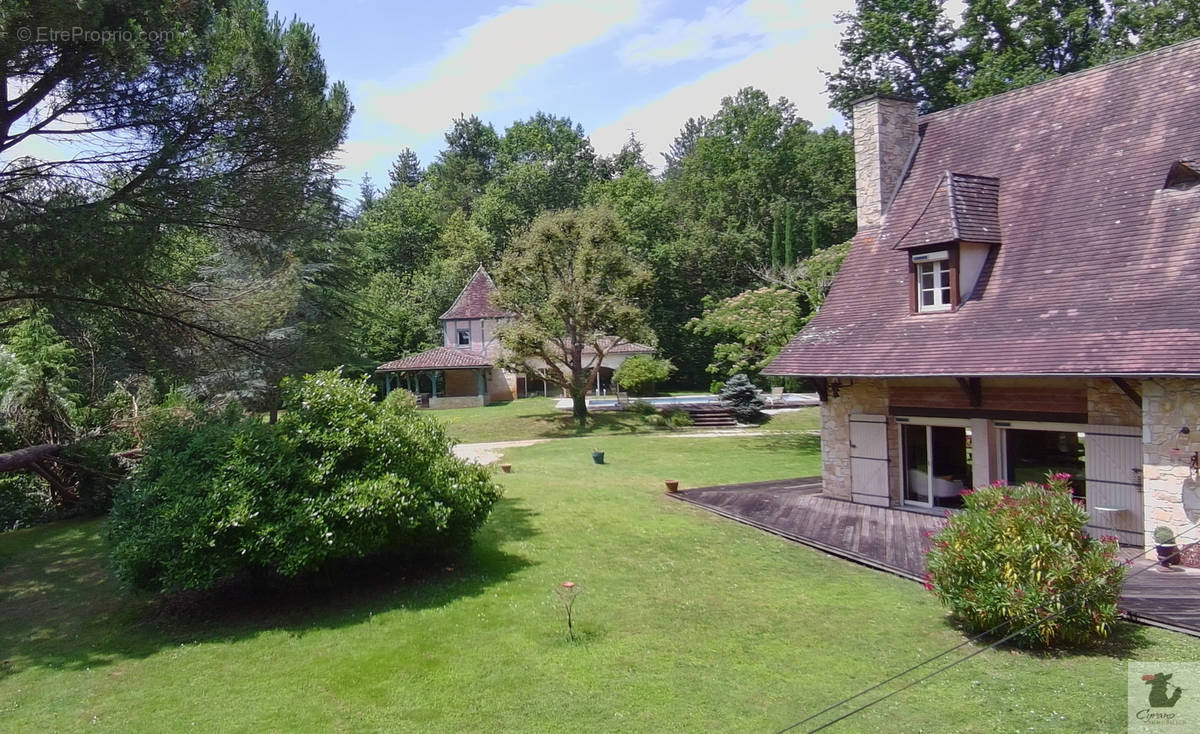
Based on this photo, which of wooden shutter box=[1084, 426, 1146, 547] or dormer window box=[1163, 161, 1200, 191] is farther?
dormer window box=[1163, 161, 1200, 191]

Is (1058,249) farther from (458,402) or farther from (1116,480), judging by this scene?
(458,402)

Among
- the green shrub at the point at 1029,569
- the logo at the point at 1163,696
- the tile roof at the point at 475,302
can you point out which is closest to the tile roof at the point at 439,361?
the tile roof at the point at 475,302

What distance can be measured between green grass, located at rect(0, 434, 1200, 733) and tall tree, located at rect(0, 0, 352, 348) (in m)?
4.85

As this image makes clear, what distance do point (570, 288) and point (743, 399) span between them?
8.86 meters

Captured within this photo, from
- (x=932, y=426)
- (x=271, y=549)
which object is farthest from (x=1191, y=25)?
(x=271, y=549)

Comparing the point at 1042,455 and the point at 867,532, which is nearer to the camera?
the point at 1042,455

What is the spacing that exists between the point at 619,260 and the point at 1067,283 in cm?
2077

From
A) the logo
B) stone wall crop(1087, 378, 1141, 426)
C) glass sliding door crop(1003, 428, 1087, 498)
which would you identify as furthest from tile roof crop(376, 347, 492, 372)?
the logo

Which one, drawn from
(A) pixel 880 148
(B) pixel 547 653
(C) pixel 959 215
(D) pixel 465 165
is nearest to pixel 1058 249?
(C) pixel 959 215

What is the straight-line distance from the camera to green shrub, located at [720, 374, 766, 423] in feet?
107

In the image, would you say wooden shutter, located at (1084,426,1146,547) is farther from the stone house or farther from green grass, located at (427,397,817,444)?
the stone house

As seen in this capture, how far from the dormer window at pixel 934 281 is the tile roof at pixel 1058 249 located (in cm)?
27

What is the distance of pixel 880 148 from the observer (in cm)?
1659

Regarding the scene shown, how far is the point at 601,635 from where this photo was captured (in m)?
8.79
